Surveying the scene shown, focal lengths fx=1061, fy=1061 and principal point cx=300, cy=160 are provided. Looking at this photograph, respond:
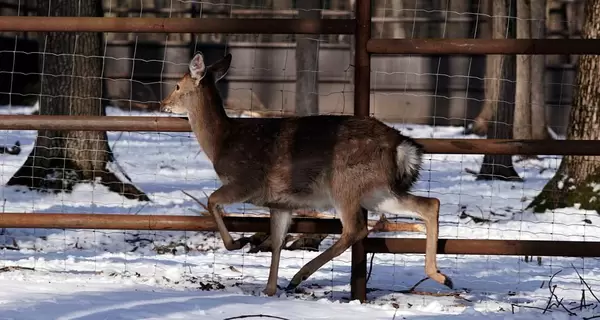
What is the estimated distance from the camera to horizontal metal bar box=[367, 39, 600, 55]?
6465 millimetres

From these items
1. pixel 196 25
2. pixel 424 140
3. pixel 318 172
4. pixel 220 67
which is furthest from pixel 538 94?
pixel 196 25

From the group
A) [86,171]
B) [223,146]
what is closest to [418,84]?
[86,171]

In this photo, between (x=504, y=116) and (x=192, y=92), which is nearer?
(x=192, y=92)

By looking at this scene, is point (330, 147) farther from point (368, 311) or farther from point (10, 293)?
point (10, 293)

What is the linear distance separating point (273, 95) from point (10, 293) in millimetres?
15734

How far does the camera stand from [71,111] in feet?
36.5

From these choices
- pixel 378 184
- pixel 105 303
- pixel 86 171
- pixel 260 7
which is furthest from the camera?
pixel 260 7

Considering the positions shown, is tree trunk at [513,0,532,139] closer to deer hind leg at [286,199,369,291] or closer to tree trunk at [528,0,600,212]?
tree trunk at [528,0,600,212]

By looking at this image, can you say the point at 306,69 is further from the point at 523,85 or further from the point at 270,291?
the point at 270,291

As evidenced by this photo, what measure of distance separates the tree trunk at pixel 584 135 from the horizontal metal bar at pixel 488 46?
4049mm

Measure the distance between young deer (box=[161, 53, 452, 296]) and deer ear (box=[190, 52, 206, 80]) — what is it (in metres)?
0.01

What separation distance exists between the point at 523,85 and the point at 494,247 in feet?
31.8

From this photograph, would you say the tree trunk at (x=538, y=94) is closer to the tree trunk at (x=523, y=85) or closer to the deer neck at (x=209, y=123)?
the tree trunk at (x=523, y=85)

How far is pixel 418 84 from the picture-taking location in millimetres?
21641
